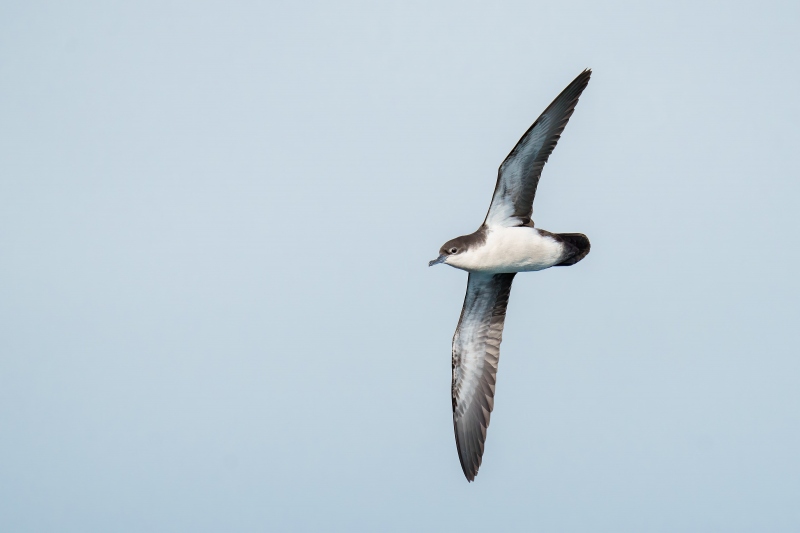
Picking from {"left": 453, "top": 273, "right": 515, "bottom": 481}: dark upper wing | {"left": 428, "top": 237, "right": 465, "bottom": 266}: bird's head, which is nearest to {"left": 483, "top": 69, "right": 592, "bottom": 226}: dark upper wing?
{"left": 428, "top": 237, "right": 465, "bottom": 266}: bird's head

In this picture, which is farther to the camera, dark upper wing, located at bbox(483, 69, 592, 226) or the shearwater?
the shearwater

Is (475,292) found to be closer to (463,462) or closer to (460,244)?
(460,244)

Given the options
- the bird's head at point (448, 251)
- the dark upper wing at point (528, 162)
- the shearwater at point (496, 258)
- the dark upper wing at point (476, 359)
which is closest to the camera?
the dark upper wing at point (528, 162)

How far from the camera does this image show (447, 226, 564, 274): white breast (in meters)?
15.0

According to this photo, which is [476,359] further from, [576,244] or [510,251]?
[576,244]

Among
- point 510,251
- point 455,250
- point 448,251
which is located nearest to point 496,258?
point 510,251

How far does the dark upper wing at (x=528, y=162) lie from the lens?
1420 centimetres

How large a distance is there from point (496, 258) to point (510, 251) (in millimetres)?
244

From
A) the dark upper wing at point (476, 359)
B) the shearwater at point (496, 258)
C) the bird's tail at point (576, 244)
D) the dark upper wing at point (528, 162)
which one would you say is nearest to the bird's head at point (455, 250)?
the shearwater at point (496, 258)

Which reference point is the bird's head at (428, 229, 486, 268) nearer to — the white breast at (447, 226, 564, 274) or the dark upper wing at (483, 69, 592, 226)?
the white breast at (447, 226, 564, 274)

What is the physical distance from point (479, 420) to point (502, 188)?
4285mm

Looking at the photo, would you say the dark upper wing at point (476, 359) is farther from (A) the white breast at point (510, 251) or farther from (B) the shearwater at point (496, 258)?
(A) the white breast at point (510, 251)

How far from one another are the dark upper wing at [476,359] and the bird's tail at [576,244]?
165 cm

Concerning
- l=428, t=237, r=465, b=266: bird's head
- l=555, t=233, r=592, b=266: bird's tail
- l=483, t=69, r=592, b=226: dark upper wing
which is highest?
l=483, t=69, r=592, b=226: dark upper wing
